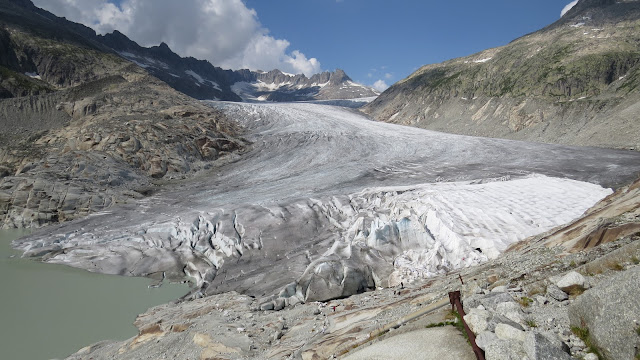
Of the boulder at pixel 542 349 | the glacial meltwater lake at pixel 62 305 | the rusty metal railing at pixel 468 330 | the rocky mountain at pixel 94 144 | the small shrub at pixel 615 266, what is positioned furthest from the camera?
the rocky mountain at pixel 94 144

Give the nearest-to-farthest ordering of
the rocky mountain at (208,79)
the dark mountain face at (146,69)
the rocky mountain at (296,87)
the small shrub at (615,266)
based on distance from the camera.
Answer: the small shrub at (615,266), the dark mountain face at (146,69), the rocky mountain at (208,79), the rocky mountain at (296,87)

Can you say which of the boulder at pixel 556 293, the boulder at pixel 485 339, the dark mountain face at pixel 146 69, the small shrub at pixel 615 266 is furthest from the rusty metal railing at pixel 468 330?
the dark mountain face at pixel 146 69

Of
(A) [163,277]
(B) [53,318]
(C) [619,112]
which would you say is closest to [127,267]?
(A) [163,277]

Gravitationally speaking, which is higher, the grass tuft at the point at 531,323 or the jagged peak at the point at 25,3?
the jagged peak at the point at 25,3

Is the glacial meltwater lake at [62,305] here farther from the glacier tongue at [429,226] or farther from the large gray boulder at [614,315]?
the large gray boulder at [614,315]

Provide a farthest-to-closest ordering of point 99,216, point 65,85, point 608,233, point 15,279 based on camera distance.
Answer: point 65,85
point 99,216
point 15,279
point 608,233

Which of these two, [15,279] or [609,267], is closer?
[609,267]

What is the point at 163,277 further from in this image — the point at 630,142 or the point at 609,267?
the point at 630,142
